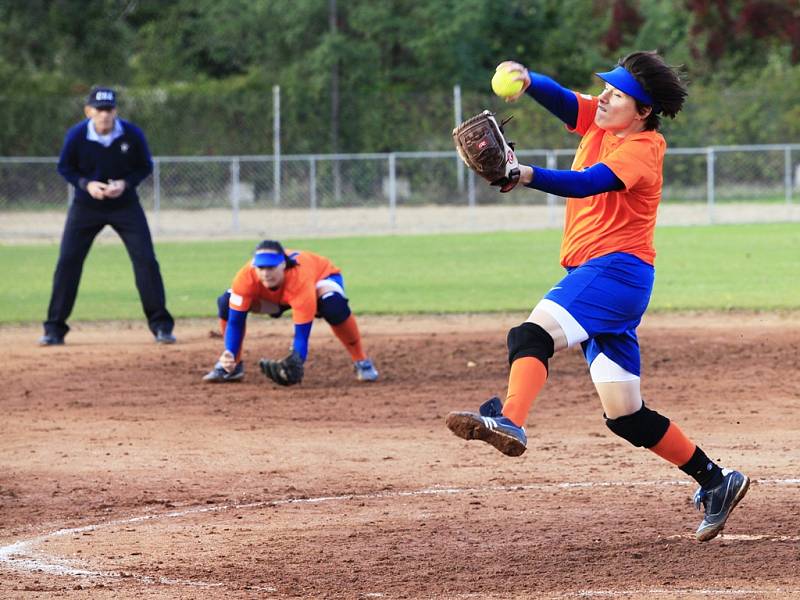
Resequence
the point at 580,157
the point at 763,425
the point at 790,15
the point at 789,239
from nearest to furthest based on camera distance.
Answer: the point at 580,157, the point at 763,425, the point at 789,239, the point at 790,15

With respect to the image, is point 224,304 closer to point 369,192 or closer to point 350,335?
point 350,335

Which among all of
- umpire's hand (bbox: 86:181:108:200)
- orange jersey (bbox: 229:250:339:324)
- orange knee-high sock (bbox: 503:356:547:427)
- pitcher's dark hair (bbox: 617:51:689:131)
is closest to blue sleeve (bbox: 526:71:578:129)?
pitcher's dark hair (bbox: 617:51:689:131)

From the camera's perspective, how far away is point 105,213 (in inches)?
465

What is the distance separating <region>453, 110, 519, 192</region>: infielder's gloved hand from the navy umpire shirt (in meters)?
7.17

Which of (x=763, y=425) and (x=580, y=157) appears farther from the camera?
(x=763, y=425)

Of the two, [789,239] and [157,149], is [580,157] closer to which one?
[789,239]

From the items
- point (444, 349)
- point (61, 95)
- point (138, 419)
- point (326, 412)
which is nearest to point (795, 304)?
point (444, 349)

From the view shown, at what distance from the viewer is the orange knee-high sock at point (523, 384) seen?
5098 millimetres

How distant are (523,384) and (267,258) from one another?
4.19 metres

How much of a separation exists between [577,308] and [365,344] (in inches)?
260

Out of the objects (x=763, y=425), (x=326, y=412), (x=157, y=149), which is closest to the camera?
(x=763, y=425)

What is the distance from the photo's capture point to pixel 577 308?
17.2ft

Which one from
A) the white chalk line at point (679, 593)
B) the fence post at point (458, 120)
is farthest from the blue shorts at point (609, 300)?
the fence post at point (458, 120)

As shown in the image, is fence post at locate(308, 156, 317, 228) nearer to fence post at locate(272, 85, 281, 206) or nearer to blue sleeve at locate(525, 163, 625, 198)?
fence post at locate(272, 85, 281, 206)
